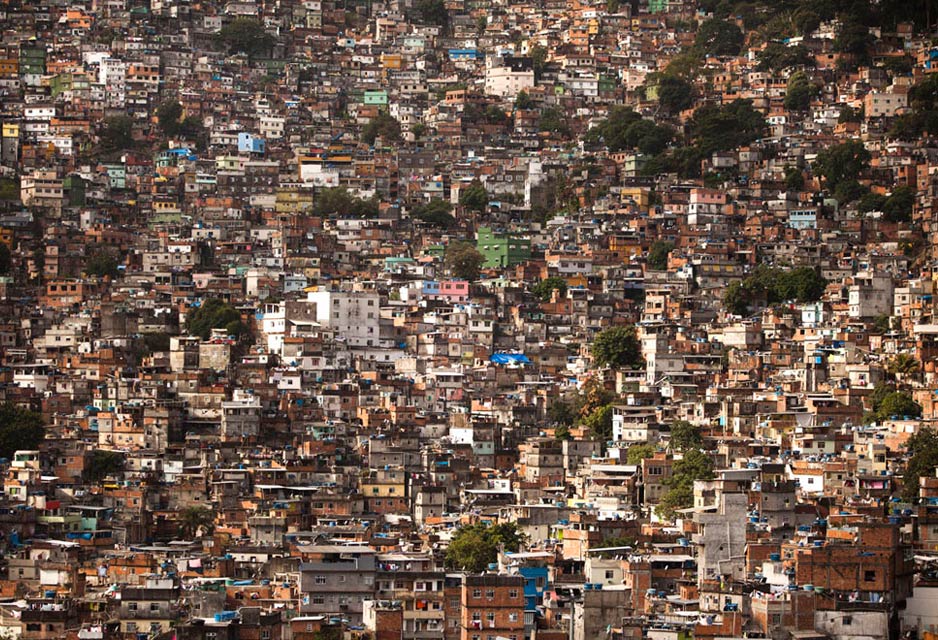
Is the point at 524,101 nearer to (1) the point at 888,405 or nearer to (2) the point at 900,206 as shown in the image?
(2) the point at 900,206

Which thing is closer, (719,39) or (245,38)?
(719,39)

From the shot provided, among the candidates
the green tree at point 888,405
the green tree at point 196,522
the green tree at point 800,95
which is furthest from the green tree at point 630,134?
→ the green tree at point 196,522

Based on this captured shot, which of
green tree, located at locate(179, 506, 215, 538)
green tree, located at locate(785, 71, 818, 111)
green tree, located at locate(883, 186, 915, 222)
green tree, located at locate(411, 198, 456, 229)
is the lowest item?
green tree, located at locate(179, 506, 215, 538)

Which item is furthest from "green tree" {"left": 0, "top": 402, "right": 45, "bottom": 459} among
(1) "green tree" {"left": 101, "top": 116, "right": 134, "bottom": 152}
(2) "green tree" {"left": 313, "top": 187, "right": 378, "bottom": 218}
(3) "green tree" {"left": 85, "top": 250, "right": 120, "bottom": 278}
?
(1) "green tree" {"left": 101, "top": 116, "right": 134, "bottom": 152}

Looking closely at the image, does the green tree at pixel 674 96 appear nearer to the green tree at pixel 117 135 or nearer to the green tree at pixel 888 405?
the green tree at pixel 117 135

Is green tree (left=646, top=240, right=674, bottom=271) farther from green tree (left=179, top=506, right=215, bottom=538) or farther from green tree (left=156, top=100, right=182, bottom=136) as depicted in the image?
green tree (left=179, top=506, right=215, bottom=538)

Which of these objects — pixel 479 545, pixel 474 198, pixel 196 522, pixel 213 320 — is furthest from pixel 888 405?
pixel 474 198

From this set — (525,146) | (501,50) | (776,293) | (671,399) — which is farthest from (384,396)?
(501,50)
